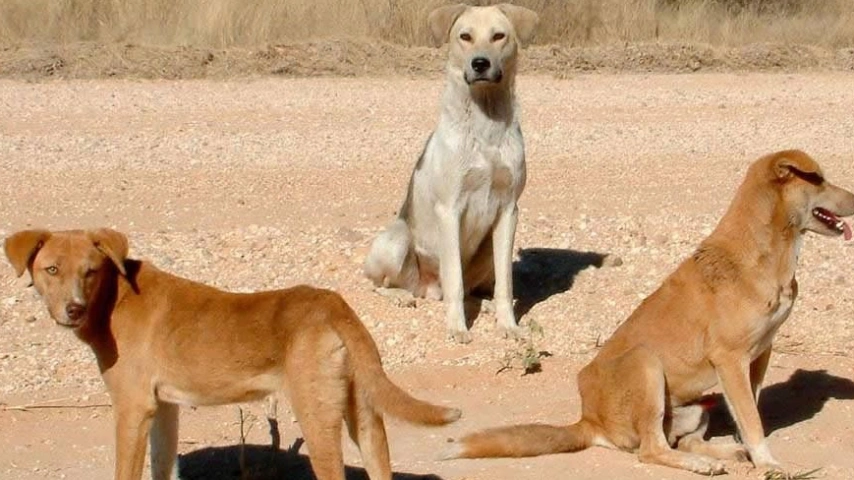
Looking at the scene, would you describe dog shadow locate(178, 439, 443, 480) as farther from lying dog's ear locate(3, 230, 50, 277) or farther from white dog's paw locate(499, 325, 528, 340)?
white dog's paw locate(499, 325, 528, 340)

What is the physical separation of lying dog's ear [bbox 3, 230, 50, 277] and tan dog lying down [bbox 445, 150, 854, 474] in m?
2.23

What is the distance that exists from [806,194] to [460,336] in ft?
8.90

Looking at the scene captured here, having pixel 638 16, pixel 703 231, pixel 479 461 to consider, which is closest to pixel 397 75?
pixel 638 16

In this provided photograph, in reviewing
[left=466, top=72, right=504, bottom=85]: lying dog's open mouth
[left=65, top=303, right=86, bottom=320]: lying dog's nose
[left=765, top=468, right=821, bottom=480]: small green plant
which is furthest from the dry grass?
[left=765, top=468, right=821, bottom=480]: small green plant

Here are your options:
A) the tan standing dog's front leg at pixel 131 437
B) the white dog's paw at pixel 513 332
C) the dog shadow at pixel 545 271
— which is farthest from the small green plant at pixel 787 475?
the dog shadow at pixel 545 271

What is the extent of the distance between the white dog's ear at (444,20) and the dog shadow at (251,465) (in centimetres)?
320

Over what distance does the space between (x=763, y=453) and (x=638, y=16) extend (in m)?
17.2

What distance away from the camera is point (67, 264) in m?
6.82

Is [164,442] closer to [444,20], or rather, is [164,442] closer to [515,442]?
[515,442]

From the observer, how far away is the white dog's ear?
33.2ft

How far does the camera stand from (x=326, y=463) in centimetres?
645

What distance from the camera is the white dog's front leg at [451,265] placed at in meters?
9.98

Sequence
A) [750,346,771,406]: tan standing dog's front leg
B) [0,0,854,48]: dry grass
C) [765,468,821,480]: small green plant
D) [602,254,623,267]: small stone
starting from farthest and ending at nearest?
[0,0,854,48]: dry grass
[602,254,623,267]: small stone
[750,346,771,406]: tan standing dog's front leg
[765,468,821,480]: small green plant

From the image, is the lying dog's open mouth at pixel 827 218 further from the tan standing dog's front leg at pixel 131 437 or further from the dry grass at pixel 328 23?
the dry grass at pixel 328 23
